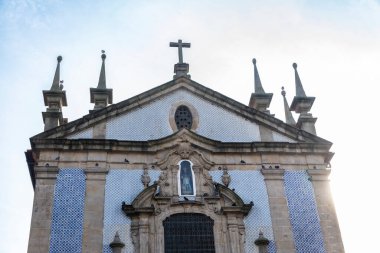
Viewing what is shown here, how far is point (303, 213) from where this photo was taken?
18.9 metres

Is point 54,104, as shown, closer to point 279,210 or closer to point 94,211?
point 94,211

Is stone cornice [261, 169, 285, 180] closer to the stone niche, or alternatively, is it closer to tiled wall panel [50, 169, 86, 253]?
the stone niche

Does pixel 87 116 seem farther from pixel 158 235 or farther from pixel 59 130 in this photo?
pixel 158 235

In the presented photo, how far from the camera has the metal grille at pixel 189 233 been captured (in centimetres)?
1781

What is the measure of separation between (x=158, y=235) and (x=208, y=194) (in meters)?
2.25

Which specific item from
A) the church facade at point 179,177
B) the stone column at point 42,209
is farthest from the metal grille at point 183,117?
the stone column at point 42,209

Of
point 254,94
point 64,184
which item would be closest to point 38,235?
point 64,184

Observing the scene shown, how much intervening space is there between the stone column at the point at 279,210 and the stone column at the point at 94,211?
5.52 m

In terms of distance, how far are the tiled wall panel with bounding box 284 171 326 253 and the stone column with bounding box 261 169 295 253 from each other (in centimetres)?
17

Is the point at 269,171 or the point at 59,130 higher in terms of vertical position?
the point at 59,130

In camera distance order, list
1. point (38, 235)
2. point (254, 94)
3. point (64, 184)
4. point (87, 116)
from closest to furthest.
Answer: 1. point (38, 235)
2. point (64, 184)
3. point (87, 116)
4. point (254, 94)

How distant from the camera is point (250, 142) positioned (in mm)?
20141

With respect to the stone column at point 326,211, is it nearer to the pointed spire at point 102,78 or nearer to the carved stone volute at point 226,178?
the carved stone volute at point 226,178

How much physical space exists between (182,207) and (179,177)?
3.97ft
